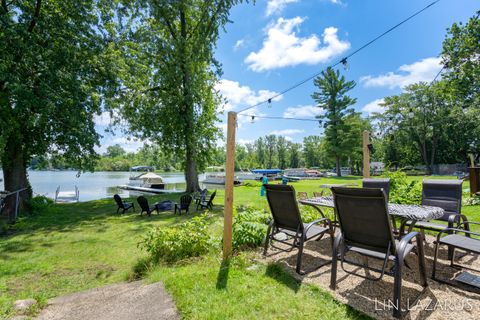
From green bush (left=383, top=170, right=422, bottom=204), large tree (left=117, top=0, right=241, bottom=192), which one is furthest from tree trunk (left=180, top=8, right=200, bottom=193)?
green bush (left=383, top=170, right=422, bottom=204)

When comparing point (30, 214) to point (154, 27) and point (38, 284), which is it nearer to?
point (38, 284)

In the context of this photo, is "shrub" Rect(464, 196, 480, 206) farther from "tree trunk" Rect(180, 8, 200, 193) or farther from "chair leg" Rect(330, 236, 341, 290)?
"tree trunk" Rect(180, 8, 200, 193)

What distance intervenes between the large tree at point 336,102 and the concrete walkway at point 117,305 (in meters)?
37.3

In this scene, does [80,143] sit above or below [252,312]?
above

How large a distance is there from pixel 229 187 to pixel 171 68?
36.3ft

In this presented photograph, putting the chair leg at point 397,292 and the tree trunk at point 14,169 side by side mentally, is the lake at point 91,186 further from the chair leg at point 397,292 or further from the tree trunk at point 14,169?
the chair leg at point 397,292

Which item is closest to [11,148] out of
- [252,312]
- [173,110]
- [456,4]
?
[173,110]

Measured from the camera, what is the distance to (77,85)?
938cm

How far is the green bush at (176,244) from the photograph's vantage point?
12.7 ft

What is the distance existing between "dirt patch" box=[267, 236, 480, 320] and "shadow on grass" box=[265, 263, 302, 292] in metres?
0.10

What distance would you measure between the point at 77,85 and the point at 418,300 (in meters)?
10.9

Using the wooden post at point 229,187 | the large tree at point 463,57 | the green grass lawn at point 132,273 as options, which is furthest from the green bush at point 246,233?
the large tree at point 463,57

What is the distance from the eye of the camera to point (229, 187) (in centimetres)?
367

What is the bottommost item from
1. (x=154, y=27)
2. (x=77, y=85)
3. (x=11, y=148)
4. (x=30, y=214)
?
(x=30, y=214)
